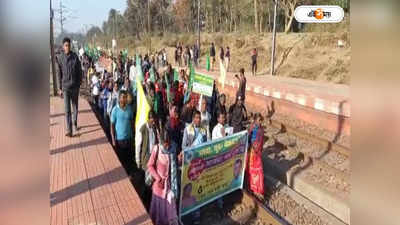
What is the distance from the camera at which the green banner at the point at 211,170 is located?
5312mm

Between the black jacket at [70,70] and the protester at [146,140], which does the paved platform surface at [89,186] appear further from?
the black jacket at [70,70]

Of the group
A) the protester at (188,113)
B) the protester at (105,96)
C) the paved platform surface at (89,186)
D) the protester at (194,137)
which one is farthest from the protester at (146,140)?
the protester at (105,96)

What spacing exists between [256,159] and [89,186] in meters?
2.93

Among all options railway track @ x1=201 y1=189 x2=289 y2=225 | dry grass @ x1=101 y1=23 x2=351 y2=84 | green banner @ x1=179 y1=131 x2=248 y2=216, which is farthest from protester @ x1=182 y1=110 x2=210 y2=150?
dry grass @ x1=101 y1=23 x2=351 y2=84

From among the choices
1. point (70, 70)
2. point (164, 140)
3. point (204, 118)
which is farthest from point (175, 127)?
point (70, 70)

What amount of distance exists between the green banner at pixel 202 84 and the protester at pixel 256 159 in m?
2.01

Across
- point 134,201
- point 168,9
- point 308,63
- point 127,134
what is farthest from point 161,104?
point 168,9

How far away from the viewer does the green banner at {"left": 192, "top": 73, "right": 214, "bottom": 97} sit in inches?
330

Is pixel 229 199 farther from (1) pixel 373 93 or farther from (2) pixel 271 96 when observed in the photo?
(2) pixel 271 96

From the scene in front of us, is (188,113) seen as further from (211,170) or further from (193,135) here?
(211,170)

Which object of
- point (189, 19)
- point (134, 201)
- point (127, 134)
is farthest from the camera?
point (189, 19)

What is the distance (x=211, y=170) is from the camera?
5734 millimetres

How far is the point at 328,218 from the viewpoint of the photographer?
6.16 meters

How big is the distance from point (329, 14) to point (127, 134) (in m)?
5.83
